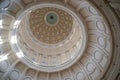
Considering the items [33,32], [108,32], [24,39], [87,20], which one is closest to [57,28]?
[33,32]

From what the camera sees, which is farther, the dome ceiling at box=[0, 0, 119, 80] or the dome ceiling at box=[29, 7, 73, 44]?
the dome ceiling at box=[29, 7, 73, 44]

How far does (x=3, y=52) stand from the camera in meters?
22.7

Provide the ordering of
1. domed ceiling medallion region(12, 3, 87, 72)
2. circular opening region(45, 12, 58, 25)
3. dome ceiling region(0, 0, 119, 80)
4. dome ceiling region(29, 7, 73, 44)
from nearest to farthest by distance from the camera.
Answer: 1. dome ceiling region(0, 0, 119, 80)
2. domed ceiling medallion region(12, 3, 87, 72)
3. dome ceiling region(29, 7, 73, 44)
4. circular opening region(45, 12, 58, 25)

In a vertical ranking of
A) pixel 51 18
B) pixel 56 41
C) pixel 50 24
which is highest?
pixel 51 18

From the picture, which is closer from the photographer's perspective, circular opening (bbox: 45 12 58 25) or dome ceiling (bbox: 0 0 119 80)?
dome ceiling (bbox: 0 0 119 80)

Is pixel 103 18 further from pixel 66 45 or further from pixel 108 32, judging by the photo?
pixel 66 45

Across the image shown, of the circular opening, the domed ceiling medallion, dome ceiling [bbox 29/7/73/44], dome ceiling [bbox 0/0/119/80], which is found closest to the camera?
dome ceiling [bbox 0/0/119/80]

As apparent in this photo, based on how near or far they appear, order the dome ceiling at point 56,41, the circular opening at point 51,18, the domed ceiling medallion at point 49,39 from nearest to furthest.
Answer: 1. the dome ceiling at point 56,41
2. the domed ceiling medallion at point 49,39
3. the circular opening at point 51,18

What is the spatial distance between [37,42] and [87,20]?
31.9 ft

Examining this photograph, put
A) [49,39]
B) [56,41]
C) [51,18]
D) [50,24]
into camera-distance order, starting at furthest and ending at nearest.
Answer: [50,24], [51,18], [49,39], [56,41]

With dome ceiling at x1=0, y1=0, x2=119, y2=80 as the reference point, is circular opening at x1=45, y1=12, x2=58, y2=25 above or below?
above

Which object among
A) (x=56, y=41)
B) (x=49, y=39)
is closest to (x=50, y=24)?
(x=49, y=39)

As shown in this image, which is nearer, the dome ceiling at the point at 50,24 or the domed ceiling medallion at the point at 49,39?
the domed ceiling medallion at the point at 49,39

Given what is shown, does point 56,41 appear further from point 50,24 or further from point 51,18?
point 51,18
